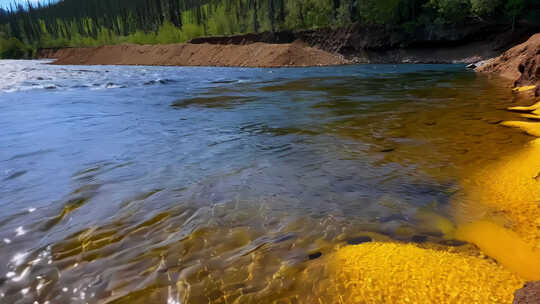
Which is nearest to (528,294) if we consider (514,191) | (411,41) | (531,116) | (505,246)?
(505,246)

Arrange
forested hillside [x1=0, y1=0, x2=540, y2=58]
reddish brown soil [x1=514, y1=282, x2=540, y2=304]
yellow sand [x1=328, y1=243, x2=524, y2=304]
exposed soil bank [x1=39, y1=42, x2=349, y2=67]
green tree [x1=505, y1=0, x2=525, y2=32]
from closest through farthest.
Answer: reddish brown soil [x1=514, y1=282, x2=540, y2=304] → yellow sand [x1=328, y1=243, x2=524, y2=304] → green tree [x1=505, y1=0, x2=525, y2=32] → exposed soil bank [x1=39, y1=42, x2=349, y2=67] → forested hillside [x1=0, y1=0, x2=540, y2=58]

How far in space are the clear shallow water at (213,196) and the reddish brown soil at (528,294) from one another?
2.03ft

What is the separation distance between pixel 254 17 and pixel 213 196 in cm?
5055

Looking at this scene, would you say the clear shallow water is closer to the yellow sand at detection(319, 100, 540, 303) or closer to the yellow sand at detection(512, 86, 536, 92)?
the yellow sand at detection(319, 100, 540, 303)

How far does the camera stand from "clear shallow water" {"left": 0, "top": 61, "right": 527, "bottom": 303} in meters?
1.74

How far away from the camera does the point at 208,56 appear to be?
3228cm

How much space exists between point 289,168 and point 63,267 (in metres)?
2.27

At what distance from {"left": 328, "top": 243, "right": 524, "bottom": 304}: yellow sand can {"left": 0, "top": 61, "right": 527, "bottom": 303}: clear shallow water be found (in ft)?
0.59

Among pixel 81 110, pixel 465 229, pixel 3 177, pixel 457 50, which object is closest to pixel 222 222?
pixel 465 229

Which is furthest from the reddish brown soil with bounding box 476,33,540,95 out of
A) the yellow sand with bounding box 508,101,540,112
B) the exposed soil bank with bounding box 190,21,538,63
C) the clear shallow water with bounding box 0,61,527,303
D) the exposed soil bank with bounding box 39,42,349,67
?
the exposed soil bank with bounding box 190,21,538,63

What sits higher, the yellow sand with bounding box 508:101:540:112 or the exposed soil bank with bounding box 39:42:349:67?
the exposed soil bank with bounding box 39:42:349:67

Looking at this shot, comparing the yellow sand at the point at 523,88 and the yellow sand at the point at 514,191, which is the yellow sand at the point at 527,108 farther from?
the yellow sand at the point at 514,191

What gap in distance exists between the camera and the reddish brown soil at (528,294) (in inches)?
51.5

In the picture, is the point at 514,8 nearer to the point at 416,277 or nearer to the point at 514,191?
the point at 514,191
